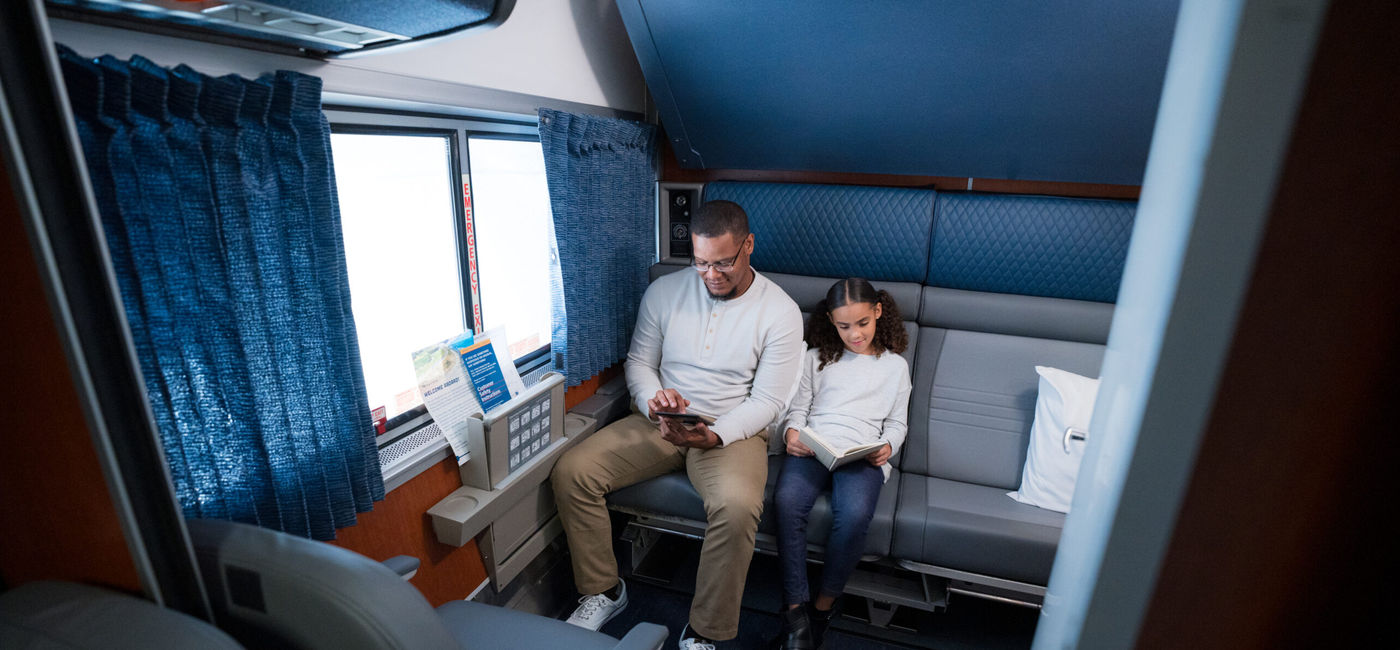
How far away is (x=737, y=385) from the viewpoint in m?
2.31

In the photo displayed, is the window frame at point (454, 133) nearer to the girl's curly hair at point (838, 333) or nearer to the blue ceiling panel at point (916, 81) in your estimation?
the blue ceiling panel at point (916, 81)

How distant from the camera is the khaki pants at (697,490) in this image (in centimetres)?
192

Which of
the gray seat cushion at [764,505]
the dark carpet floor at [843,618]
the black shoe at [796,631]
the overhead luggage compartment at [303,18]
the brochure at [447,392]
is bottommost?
the dark carpet floor at [843,618]

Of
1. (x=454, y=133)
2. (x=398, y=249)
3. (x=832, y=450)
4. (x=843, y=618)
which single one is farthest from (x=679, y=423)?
(x=454, y=133)

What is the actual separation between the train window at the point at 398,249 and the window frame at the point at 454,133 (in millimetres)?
14

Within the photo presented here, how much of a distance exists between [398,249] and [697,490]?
46.8 inches

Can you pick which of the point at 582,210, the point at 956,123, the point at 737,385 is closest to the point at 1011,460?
the point at 737,385

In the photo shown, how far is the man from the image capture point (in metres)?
1.93

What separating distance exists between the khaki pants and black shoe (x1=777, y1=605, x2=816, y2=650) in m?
0.15

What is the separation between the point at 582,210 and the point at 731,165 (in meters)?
0.84

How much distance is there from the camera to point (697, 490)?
207 cm

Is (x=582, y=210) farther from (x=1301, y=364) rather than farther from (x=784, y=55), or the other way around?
(x=1301, y=364)

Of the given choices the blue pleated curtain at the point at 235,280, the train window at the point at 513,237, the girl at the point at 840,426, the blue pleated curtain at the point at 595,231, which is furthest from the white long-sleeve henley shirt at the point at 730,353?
the blue pleated curtain at the point at 235,280

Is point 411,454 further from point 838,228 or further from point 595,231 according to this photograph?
point 838,228
